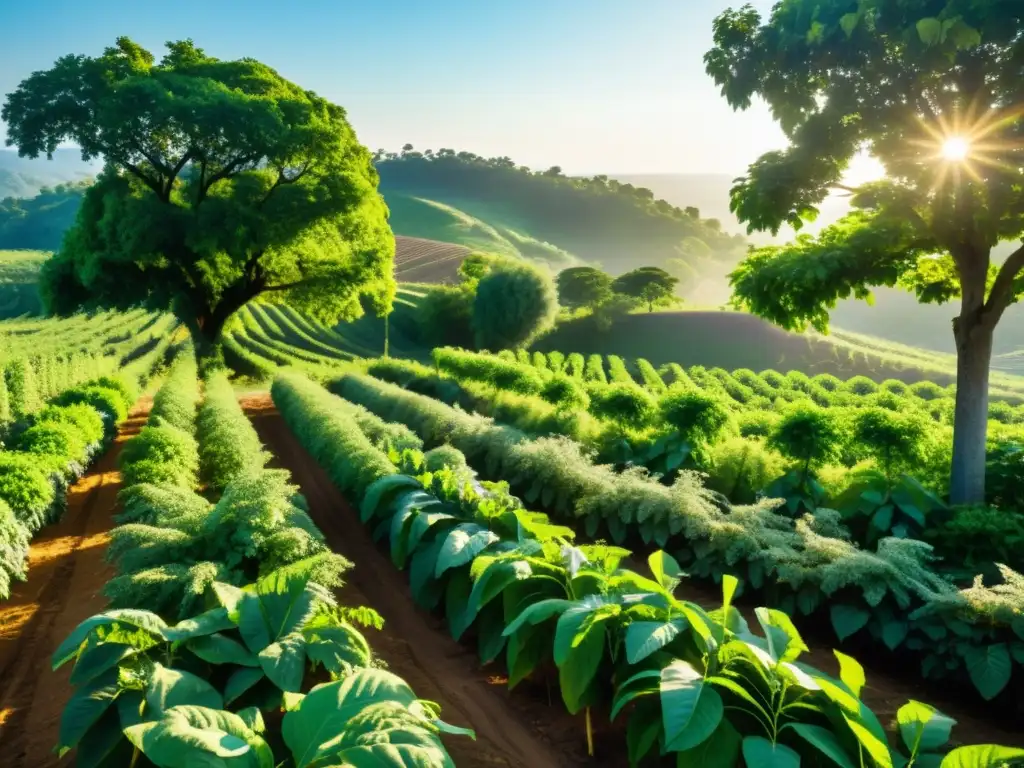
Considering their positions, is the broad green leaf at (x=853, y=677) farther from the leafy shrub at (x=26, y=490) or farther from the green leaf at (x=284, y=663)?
the leafy shrub at (x=26, y=490)

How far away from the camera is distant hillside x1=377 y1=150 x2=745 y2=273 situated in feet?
424

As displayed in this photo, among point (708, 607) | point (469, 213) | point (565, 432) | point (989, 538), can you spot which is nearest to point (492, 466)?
point (565, 432)

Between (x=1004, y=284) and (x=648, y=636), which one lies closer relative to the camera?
(x=648, y=636)

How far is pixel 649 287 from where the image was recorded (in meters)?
46.9

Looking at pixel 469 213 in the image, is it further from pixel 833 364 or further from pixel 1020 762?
pixel 1020 762

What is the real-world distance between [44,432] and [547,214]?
144m

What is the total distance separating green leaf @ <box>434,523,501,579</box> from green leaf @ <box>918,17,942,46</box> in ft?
16.6

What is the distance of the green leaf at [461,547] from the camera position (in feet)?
14.7

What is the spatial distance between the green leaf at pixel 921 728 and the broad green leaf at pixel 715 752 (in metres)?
0.74

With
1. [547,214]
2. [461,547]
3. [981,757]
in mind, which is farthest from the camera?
[547,214]

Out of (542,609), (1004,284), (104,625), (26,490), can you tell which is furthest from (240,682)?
(1004,284)

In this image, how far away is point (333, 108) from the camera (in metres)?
22.9

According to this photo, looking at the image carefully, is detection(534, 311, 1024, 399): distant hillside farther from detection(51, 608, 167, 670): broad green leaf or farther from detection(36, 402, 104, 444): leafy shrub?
detection(51, 608, 167, 670): broad green leaf

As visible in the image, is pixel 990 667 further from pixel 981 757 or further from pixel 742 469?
pixel 742 469
